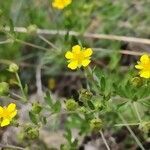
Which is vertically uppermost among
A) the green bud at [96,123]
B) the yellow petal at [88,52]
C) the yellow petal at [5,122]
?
the yellow petal at [88,52]

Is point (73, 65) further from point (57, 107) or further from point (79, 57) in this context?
point (57, 107)

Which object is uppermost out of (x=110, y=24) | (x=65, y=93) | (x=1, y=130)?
(x=110, y=24)

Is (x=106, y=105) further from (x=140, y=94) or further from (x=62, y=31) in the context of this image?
(x=62, y=31)

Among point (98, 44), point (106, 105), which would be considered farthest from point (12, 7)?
point (106, 105)

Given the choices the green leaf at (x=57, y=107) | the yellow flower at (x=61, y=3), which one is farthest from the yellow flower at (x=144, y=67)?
the yellow flower at (x=61, y=3)

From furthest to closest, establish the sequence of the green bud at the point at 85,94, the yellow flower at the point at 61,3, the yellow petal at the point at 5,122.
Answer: the yellow flower at the point at 61,3 < the yellow petal at the point at 5,122 < the green bud at the point at 85,94

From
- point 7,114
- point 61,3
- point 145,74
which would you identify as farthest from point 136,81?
point 61,3

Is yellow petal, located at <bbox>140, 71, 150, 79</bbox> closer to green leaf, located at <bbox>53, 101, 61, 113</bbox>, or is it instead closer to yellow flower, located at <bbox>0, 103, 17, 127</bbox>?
green leaf, located at <bbox>53, 101, 61, 113</bbox>

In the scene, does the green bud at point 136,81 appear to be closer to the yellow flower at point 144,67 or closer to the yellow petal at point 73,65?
the yellow flower at point 144,67
